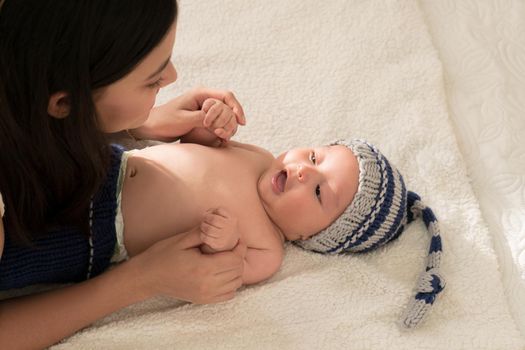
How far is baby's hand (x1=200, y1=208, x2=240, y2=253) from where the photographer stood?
121 cm

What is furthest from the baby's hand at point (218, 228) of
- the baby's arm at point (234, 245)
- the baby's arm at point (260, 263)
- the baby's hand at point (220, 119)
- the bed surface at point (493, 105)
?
the bed surface at point (493, 105)

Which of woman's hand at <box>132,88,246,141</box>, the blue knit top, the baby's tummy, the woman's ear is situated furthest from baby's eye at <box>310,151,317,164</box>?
the woman's ear

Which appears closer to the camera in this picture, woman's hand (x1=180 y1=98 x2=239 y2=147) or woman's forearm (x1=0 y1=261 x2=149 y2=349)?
woman's forearm (x1=0 y1=261 x2=149 y2=349)

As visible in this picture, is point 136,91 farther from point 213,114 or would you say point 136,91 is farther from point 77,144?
point 213,114

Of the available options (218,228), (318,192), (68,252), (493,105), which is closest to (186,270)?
(218,228)

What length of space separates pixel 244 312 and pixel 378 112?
599mm

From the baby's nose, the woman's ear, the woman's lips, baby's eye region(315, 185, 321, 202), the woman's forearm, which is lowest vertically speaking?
the woman's forearm

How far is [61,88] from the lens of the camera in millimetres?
981

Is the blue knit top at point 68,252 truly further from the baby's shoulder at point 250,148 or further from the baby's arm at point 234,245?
the baby's shoulder at point 250,148

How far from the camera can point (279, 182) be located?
138 cm

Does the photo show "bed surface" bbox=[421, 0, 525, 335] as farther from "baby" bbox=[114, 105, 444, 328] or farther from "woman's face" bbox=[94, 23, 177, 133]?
"woman's face" bbox=[94, 23, 177, 133]

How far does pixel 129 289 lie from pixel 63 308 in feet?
0.36

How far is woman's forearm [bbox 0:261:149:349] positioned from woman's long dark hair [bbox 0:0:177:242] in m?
0.13

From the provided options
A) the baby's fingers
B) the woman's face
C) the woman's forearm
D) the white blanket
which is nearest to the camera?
the woman's face
